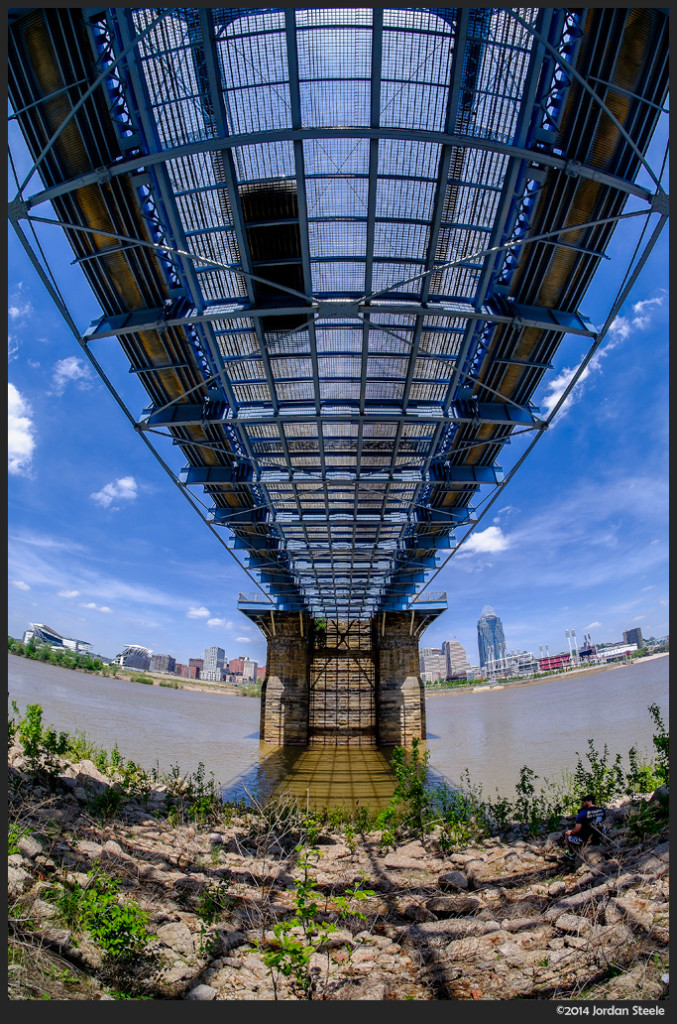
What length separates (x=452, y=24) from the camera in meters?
6.43

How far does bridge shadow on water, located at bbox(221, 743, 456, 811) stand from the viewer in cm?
1632

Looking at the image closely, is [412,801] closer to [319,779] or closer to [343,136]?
[319,779]

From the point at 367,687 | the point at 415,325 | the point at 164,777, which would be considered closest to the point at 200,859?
the point at 164,777

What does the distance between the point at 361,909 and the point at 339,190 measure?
10262mm

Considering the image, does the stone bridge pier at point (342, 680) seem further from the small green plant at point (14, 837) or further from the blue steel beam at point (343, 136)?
the blue steel beam at point (343, 136)

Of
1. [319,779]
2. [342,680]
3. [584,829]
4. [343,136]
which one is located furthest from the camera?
[342,680]

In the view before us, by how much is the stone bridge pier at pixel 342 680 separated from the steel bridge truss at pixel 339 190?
65.5 ft

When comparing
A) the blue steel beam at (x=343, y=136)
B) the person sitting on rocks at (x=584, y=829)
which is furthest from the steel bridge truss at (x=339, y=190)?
the person sitting on rocks at (x=584, y=829)

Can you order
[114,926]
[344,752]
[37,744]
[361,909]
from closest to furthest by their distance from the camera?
[114,926]
[361,909]
[37,744]
[344,752]

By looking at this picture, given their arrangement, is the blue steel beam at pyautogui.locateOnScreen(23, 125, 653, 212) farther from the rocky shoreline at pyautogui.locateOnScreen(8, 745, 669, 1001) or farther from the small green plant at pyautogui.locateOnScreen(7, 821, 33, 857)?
the rocky shoreline at pyautogui.locateOnScreen(8, 745, 669, 1001)

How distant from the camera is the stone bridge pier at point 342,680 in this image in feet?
96.8

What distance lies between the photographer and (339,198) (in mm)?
7879

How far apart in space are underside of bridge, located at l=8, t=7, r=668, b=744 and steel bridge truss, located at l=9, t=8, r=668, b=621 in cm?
3

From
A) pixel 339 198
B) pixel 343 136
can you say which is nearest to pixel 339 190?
pixel 339 198
